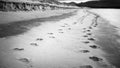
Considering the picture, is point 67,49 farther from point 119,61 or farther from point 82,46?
point 119,61

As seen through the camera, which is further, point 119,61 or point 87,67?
point 119,61

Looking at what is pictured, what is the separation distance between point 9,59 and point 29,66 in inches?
34.3

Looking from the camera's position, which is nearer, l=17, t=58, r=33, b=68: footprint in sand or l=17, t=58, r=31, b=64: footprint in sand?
l=17, t=58, r=33, b=68: footprint in sand

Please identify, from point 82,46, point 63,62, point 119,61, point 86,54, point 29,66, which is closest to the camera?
point 29,66

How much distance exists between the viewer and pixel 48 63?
4.18 m

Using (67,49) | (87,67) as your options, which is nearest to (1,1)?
(67,49)

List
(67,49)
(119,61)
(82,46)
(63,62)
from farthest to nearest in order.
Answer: (82,46) → (67,49) → (119,61) → (63,62)

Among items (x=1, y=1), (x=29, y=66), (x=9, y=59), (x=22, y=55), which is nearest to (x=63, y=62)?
(x=29, y=66)

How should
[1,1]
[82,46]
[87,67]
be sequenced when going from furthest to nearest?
1. [1,1]
2. [82,46]
3. [87,67]

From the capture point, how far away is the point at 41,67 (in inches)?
152

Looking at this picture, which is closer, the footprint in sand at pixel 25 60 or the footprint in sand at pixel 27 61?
the footprint in sand at pixel 27 61

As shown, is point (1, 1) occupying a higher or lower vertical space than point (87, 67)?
higher

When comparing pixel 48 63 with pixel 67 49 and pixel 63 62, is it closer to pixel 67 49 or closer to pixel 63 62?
pixel 63 62

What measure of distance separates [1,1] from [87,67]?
A: 22.3 m
